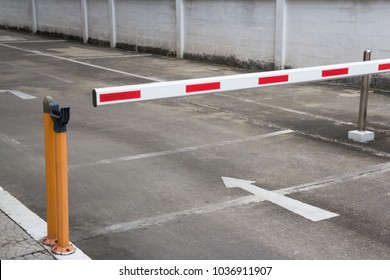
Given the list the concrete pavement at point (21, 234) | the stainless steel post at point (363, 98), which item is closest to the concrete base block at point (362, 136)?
the stainless steel post at point (363, 98)

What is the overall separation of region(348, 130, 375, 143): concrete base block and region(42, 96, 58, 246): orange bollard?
16.1 feet

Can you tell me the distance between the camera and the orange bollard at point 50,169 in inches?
168

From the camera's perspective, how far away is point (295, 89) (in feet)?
41.0

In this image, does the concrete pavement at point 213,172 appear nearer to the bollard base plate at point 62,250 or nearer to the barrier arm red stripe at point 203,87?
the bollard base plate at point 62,250

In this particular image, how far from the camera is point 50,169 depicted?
438 cm

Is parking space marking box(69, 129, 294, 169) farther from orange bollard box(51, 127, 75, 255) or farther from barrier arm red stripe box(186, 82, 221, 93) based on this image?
orange bollard box(51, 127, 75, 255)

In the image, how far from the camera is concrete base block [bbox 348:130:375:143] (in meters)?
8.02

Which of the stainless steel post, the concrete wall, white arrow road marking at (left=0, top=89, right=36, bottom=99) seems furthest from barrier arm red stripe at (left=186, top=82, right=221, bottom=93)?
the concrete wall

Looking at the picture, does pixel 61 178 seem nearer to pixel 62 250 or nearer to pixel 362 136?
pixel 62 250

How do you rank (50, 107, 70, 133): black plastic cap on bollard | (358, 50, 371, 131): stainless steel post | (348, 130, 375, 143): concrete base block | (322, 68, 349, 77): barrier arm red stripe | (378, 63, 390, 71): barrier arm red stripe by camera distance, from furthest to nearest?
(348, 130, 375, 143): concrete base block → (358, 50, 371, 131): stainless steel post → (378, 63, 390, 71): barrier arm red stripe → (322, 68, 349, 77): barrier arm red stripe → (50, 107, 70, 133): black plastic cap on bollard

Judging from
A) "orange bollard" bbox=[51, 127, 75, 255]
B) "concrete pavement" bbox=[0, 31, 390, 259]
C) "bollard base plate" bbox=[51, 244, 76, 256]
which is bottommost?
"concrete pavement" bbox=[0, 31, 390, 259]

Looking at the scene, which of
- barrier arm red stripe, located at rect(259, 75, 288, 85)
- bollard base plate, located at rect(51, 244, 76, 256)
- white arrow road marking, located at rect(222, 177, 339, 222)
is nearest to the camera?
bollard base plate, located at rect(51, 244, 76, 256)

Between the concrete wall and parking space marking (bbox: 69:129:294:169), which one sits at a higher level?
the concrete wall
